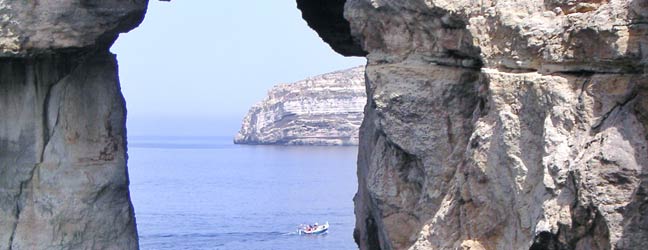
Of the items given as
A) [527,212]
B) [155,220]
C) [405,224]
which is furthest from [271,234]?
[527,212]

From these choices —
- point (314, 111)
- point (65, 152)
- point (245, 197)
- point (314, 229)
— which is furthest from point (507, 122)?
point (314, 111)

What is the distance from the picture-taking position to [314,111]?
88.8 meters

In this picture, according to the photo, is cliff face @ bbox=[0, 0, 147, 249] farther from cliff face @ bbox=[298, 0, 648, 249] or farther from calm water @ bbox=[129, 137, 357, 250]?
calm water @ bbox=[129, 137, 357, 250]

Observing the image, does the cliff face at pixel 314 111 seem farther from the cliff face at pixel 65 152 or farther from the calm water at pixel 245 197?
the cliff face at pixel 65 152

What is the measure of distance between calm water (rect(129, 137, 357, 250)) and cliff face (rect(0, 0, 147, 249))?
20.2m

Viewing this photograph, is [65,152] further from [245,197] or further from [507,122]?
[245,197]

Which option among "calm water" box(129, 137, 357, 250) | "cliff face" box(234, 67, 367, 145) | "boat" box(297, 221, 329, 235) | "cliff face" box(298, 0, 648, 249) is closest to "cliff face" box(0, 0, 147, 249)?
"cliff face" box(298, 0, 648, 249)

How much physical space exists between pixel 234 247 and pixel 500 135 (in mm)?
27738

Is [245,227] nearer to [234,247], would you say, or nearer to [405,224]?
[234,247]

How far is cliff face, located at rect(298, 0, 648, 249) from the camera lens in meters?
10.1

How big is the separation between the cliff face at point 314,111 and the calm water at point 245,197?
58.3 inches

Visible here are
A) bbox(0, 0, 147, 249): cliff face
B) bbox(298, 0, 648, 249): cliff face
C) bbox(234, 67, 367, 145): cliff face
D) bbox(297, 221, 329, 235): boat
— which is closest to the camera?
bbox(298, 0, 648, 249): cliff face

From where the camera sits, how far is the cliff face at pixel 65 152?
17828mm

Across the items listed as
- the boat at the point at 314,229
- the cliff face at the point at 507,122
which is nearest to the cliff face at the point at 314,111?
the boat at the point at 314,229
